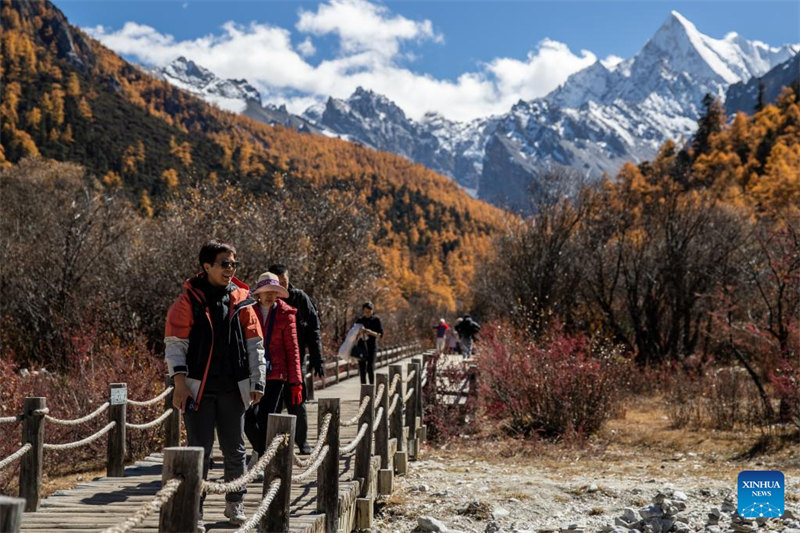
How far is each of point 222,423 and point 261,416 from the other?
152 cm

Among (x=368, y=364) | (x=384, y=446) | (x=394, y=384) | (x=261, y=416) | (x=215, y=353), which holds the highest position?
(x=215, y=353)

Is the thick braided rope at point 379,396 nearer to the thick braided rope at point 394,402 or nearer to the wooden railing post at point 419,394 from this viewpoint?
the thick braided rope at point 394,402

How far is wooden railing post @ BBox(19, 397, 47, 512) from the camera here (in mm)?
5844

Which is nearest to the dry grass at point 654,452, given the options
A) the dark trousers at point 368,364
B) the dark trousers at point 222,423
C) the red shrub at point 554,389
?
the red shrub at point 554,389

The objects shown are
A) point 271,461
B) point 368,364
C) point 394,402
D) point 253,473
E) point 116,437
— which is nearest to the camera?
point 253,473

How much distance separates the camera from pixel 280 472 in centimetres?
432

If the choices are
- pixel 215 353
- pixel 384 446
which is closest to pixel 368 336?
pixel 384 446

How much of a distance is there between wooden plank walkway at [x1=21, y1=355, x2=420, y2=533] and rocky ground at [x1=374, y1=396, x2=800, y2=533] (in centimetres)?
130

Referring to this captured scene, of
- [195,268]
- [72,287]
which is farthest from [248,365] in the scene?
[72,287]

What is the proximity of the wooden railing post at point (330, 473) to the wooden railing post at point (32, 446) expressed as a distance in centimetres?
230

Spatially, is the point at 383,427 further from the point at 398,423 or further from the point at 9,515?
the point at 9,515

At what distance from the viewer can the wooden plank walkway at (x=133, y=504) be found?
17.3 ft

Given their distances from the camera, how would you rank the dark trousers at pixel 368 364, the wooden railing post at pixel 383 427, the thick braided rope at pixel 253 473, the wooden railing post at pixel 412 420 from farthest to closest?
the dark trousers at pixel 368 364 < the wooden railing post at pixel 412 420 < the wooden railing post at pixel 383 427 < the thick braided rope at pixel 253 473

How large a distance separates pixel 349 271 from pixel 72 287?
8.83 metres
